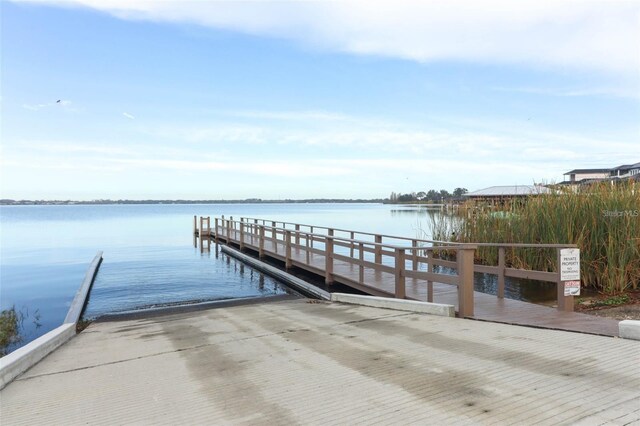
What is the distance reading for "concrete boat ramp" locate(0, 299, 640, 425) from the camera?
2963 millimetres

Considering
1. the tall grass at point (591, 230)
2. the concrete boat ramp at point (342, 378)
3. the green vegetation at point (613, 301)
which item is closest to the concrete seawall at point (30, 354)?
the concrete boat ramp at point (342, 378)

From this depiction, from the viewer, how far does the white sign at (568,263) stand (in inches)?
238

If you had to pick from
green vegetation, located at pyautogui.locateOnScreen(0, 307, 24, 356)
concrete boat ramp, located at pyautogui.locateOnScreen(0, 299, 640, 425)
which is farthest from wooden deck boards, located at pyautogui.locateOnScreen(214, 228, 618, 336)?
green vegetation, located at pyautogui.locateOnScreen(0, 307, 24, 356)

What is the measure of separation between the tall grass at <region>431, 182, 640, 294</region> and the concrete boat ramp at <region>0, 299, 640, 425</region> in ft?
15.4

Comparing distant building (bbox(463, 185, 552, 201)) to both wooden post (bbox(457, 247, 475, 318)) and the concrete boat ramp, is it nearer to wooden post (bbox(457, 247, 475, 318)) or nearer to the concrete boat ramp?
wooden post (bbox(457, 247, 475, 318))

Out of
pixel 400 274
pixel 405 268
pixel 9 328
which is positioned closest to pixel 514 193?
pixel 405 268

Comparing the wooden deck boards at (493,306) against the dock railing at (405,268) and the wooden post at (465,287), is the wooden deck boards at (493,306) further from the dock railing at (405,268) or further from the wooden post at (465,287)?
the wooden post at (465,287)

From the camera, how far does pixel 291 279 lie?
40.1ft

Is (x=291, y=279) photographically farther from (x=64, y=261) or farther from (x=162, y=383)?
(x=64, y=261)

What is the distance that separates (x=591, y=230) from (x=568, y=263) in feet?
12.2

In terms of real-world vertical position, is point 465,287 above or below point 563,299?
above

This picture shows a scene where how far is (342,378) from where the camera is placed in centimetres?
366

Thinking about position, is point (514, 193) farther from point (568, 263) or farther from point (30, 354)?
point (30, 354)

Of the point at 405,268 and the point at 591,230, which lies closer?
the point at 591,230
